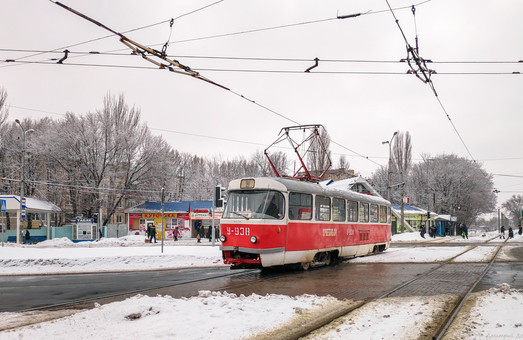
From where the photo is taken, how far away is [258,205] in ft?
44.1

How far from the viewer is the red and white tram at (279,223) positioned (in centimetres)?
1304

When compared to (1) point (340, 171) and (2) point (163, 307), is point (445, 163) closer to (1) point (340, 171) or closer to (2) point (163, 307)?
(1) point (340, 171)

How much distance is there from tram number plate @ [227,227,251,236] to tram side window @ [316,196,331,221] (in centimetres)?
316

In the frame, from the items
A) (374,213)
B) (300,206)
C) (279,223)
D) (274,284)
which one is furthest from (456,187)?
(274,284)

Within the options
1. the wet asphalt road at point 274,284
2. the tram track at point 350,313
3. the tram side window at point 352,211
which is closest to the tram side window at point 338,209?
the tram side window at point 352,211

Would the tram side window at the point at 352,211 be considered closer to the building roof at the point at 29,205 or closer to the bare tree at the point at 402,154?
the building roof at the point at 29,205

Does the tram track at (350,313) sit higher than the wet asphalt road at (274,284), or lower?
higher

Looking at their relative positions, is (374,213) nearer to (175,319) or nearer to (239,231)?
(239,231)

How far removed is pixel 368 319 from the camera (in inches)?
289

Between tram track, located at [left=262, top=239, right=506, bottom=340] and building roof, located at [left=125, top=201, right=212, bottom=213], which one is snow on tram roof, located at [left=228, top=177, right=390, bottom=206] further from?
building roof, located at [left=125, top=201, right=212, bottom=213]

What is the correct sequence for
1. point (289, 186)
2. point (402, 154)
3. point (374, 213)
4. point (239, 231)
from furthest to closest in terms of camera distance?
point (402, 154), point (374, 213), point (289, 186), point (239, 231)

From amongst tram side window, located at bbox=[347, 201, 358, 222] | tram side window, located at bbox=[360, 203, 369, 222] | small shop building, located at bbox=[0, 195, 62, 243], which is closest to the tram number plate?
tram side window, located at bbox=[347, 201, 358, 222]

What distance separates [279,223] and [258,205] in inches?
31.8

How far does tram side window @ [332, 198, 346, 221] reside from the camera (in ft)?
54.5
